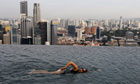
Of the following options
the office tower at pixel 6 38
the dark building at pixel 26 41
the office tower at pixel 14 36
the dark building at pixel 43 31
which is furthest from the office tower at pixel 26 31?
the office tower at pixel 6 38

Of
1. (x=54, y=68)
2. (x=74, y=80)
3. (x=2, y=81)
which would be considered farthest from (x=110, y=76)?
(x=2, y=81)

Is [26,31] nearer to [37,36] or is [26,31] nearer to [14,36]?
[14,36]

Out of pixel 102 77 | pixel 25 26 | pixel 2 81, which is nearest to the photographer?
pixel 2 81

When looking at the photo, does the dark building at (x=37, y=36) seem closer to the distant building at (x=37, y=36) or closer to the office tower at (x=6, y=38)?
the distant building at (x=37, y=36)

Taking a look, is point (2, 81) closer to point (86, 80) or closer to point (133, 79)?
point (86, 80)

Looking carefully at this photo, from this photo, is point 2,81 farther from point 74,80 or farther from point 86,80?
point 86,80

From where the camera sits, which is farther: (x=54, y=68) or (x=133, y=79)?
(x=54, y=68)

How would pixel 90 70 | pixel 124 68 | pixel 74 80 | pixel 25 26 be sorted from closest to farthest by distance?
pixel 74 80 → pixel 90 70 → pixel 124 68 → pixel 25 26

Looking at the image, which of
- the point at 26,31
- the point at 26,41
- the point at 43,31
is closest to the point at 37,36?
the point at 43,31

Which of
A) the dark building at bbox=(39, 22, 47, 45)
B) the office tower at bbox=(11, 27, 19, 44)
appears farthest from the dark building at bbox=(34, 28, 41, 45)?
the office tower at bbox=(11, 27, 19, 44)
